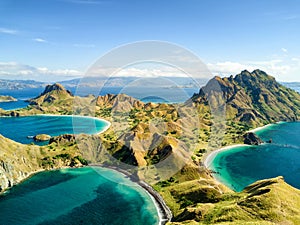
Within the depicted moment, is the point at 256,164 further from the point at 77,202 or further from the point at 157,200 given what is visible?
the point at 77,202

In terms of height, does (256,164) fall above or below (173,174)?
below

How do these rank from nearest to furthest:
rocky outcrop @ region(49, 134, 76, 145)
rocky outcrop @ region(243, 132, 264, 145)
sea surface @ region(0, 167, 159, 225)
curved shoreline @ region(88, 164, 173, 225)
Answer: sea surface @ region(0, 167, 159, 225), curved shoreline @ region(88, 164, 173, 225), rocky outcrop @ region(49, 134, 76, 145), rocky outcrop @ region(243, 132, 264, 145)

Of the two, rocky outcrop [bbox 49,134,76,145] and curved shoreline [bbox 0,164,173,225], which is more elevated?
rocky outcrop [bbox 49,134,76,145]

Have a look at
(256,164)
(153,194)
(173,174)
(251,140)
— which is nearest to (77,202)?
(153,194)

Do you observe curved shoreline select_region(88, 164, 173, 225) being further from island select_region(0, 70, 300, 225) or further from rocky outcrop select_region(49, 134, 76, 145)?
rocky outcrop select_region(49, 134, 76, 145)

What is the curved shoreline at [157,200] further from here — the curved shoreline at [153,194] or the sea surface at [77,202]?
the sea surface at [77,202]

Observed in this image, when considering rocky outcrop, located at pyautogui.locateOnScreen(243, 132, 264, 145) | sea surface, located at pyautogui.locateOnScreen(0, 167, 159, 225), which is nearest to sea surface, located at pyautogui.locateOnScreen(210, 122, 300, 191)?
rocky outcrop, located at pyautogui.locateOnScreen(243, 132, 264, 145)

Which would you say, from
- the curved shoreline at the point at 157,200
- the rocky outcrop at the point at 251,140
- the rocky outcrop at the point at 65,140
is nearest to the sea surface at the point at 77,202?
the curved shoreline at the point at 157,200

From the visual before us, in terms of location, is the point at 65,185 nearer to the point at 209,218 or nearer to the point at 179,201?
the point at 179,201
